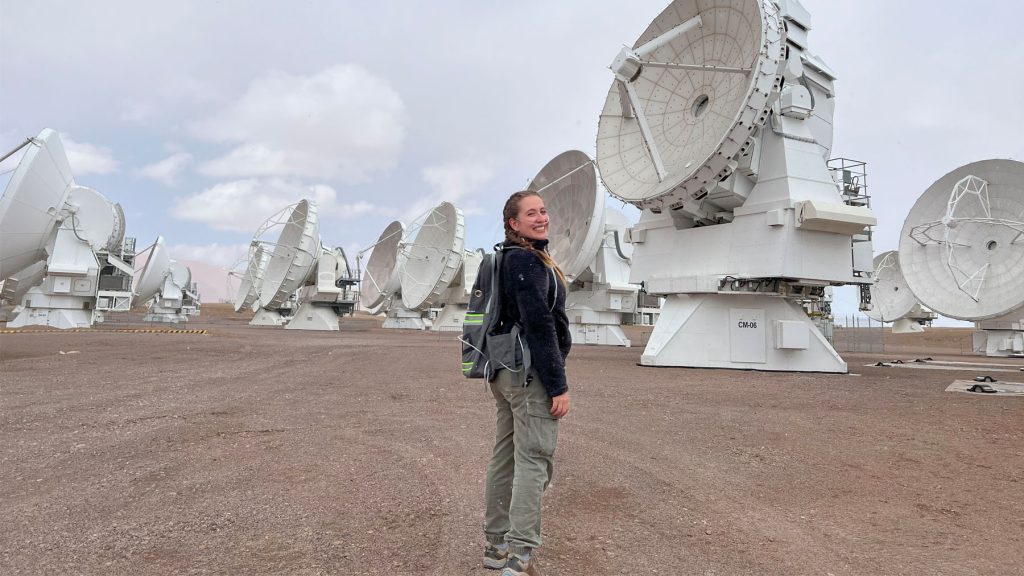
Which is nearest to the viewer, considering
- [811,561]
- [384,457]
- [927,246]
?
[811,561]

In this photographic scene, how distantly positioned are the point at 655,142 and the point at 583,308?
12853 millimetres

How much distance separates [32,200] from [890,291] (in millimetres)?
52180

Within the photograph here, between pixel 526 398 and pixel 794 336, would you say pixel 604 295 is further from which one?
pixel 526 398

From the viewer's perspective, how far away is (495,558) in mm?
2797

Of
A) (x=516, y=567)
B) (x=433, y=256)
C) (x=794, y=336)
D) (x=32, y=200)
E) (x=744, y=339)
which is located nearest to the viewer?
(x=516, y=567)

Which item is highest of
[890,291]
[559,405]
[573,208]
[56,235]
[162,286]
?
[573,208]

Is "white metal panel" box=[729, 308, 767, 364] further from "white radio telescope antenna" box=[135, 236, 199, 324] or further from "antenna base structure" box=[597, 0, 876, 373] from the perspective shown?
"white radio telescope antenna" box=[135, 236, 199, 324]

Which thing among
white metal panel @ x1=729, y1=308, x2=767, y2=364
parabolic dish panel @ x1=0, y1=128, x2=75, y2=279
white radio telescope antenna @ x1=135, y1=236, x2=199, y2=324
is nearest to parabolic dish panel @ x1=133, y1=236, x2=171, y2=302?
white radio telescope antenna @ x1=135, y1=236, x2=199, y2=324

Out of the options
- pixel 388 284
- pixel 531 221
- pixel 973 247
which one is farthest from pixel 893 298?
pixel 531 221

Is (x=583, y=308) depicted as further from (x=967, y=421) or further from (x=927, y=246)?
(x=967, y=421)

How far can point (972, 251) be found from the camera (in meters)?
22.5

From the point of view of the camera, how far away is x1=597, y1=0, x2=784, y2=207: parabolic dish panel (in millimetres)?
11539

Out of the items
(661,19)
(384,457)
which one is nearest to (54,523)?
(384,457)

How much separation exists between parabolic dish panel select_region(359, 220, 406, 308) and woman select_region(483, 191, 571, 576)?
119ft
